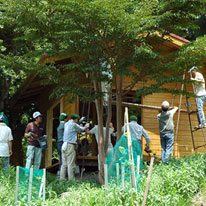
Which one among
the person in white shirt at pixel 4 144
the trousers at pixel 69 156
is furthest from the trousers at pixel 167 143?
the person in white shirt at pixel 4 144

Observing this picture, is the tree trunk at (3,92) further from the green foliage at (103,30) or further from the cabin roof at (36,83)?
the green foliage at (103,30)

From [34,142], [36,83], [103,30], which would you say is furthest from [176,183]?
[36,83]

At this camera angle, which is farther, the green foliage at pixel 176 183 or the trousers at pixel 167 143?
the trousers at pixel 167 143

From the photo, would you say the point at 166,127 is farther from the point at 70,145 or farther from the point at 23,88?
the point at 23,88

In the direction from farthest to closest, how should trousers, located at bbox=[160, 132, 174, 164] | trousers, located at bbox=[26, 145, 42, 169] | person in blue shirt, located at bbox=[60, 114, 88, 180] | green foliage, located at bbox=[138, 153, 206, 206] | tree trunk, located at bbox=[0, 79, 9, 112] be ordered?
tree trunk, located at bbox=[0, 79, 9, 112] < trousers, located at bbox=[26, 145, 42, 169] < person in blue shirt, located at bbox=[60, 114, 88, 180] < trousers, located at bbox=[160, 132, 174, 164] < green foliage, located at bbox=[138, 153, 206, 206]

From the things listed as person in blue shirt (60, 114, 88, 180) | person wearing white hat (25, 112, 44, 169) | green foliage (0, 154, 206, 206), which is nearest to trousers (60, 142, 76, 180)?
person in blue shirt (60, 114, 88, 180)

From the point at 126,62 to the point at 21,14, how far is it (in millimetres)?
2286

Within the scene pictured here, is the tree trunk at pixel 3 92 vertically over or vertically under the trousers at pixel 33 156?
over

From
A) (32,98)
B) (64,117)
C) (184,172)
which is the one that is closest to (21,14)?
(64,117)

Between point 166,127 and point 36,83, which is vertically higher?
point 36,83

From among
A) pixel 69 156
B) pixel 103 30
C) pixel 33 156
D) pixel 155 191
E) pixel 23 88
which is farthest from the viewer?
pixel 23 88

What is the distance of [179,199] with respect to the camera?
17.3 ft

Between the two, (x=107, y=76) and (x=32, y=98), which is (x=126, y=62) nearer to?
(x=107, y=76)

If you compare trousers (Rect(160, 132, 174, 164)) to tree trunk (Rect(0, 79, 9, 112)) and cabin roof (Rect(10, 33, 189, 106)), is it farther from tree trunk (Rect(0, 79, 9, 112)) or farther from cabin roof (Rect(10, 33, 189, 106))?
tree trunk (Rect(0, 79, 9, 112))
